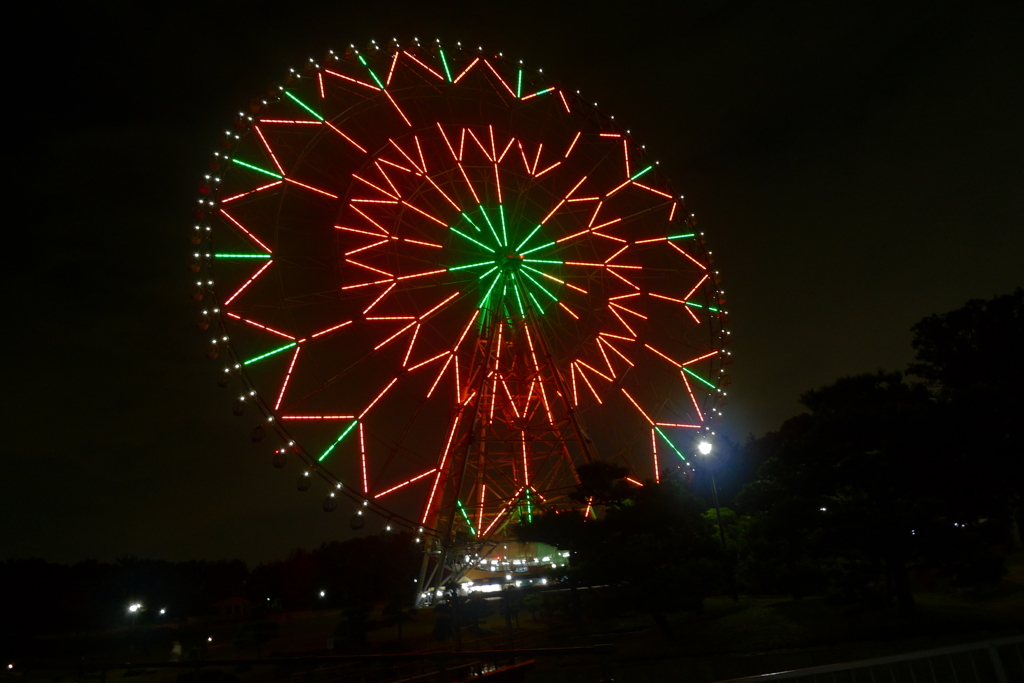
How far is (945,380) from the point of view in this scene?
29719 millimetres

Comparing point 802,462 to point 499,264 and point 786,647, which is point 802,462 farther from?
point 499,264

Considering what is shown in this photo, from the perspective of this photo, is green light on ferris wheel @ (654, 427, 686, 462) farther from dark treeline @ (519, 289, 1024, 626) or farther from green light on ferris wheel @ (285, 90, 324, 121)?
green light on ferris wheel @ (285, 90, 324, 121)

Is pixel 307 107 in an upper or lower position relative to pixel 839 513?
upper

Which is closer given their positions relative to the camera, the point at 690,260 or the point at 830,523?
the point at 830,523

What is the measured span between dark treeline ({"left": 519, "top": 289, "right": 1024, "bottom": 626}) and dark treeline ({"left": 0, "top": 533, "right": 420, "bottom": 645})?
35064 mm

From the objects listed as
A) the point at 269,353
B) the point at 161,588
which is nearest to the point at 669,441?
the point at 269,353

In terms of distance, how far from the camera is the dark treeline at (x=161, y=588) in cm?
5325

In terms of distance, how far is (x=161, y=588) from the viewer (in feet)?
194

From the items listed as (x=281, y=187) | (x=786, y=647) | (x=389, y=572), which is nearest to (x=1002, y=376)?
(x=786, y=647)

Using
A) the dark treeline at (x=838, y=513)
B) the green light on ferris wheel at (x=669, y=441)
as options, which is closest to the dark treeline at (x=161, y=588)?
the green light on ferris wheel at (x=669, y=441)

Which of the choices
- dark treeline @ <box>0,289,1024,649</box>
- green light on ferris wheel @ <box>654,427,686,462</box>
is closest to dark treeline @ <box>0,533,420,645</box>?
green light on ferris wheel @ <box>654,427,686,462</box>

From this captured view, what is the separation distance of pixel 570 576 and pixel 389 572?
146 ft

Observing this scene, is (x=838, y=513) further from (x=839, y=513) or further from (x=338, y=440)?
(x=338, y=440)

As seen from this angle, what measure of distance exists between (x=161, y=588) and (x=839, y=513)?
5988 cm
